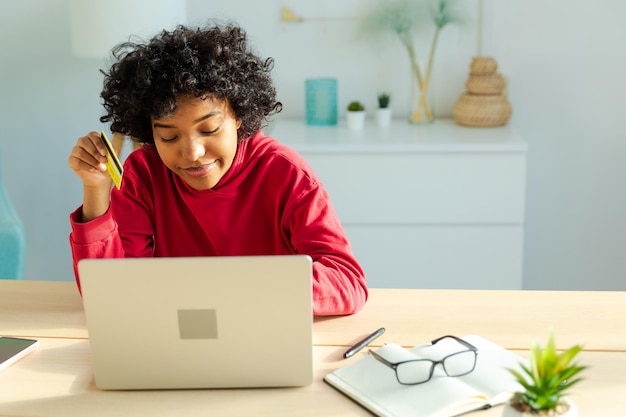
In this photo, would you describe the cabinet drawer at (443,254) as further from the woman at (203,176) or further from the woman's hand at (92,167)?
the woman's hand at (92,167)

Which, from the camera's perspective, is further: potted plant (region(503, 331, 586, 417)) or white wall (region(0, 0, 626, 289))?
white wall (region(0, 0, 626, 289))

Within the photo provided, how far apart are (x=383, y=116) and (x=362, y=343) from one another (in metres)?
1.64

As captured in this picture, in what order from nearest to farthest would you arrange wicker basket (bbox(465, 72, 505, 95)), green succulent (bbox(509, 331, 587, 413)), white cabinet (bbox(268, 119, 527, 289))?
green succulent (bbox(509, 331, 587, 413)), white cabinet (bbox(268, 119, 527, 289)), wicker basket (bbox(465, 72, 505, 95))

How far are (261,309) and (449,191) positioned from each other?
5.19ft

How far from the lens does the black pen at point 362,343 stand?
1.24 m

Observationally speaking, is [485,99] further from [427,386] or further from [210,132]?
[427,386]

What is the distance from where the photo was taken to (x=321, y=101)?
2818mm

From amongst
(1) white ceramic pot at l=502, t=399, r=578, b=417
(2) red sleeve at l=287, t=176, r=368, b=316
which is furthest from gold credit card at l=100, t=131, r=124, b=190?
(1) white ceramic pot at l=502, t=399, r=578, b=417

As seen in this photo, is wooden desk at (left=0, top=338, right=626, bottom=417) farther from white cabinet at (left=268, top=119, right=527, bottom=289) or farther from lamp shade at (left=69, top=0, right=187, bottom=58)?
lamp shade at (left=69, top=0, right=187, bottom=58)

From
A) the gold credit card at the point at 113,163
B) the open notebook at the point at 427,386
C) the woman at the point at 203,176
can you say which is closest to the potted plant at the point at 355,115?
the woman at the point at 203,176

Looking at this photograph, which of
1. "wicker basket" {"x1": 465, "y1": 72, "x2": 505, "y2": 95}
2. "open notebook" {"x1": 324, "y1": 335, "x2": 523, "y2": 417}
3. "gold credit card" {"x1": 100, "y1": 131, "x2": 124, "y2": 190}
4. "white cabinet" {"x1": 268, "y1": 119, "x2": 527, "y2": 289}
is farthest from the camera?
"wicker basket" {"x1": 465, "y1": 72, "x2": 505, "y2": 95}

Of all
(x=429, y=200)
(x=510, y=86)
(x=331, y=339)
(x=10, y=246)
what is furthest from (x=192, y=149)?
(x=510, y=86)

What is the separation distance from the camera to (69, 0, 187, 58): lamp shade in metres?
2.49

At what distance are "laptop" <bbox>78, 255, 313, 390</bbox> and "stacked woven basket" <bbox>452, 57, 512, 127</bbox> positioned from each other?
69.8 inches
